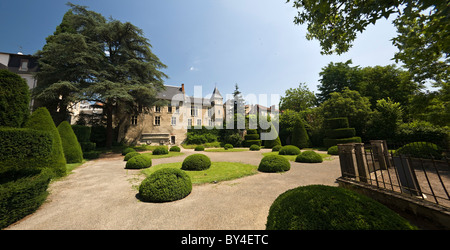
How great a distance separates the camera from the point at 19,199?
3.77 metres

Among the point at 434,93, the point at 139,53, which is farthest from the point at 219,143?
the point at 434,93

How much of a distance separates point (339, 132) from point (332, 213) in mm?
20993

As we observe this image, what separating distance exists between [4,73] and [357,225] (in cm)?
1018

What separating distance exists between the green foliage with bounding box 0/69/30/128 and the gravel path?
292 cm

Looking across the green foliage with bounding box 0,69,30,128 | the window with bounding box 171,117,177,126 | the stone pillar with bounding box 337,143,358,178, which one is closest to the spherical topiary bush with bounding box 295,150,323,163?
the stone pillar with bounding box 337,143,358,178

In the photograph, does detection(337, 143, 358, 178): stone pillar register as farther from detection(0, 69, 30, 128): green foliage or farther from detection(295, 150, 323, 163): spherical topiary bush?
detection(0, 69, 30, 128): green foliage

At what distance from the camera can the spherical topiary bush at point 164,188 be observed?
15.6ft

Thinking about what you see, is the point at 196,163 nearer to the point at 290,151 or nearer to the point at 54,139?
the point at 54,139

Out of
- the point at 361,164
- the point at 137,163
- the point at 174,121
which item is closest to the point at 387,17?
the point at 361,164

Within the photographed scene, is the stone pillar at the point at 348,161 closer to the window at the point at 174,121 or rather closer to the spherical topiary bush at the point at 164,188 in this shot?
the spherical topiary bush at the point at 164,188

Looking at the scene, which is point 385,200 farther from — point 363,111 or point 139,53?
point 139,53

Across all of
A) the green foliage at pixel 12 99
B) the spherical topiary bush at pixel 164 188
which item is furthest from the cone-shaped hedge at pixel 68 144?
the spherical topiary bush at pixel 164 188

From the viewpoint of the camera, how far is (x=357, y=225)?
1.78 metres

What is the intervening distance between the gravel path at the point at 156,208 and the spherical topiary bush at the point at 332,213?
1308 millimetres
